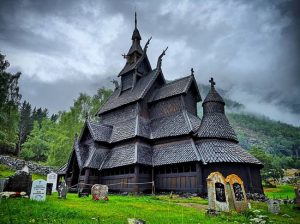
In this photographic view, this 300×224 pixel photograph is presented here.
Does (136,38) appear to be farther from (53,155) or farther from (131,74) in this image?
(53,155)

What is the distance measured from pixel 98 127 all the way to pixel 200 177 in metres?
14.1

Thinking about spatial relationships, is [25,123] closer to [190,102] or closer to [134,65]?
[134,65]

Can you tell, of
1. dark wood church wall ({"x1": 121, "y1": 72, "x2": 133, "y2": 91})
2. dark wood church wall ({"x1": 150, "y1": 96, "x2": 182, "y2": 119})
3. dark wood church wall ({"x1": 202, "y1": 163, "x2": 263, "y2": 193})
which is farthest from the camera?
dark wood church wall ({"x1": 121, "y1": 72, "x2": 133, "y2": 91})

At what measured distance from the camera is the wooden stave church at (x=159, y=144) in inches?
882

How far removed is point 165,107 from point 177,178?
912 centimetres

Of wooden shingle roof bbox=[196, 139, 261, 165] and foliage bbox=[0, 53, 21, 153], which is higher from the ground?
foliage bbox=[0, 53, 21, 153]

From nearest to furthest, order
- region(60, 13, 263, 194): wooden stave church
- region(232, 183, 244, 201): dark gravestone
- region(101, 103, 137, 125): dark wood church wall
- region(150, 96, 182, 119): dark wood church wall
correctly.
→ region(232, 183, 244, 201): dark gravestone
region(60, 13, 263, 194): wooden stave church
region(150, 96, 182, 119): dark wood church wall
region(101, 103, 137, 125): dark wood church wall

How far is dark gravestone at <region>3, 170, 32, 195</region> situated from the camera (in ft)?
45.8

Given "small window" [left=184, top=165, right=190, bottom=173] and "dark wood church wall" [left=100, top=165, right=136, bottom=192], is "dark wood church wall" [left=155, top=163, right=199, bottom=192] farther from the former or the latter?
"dark wood church wall" [left=100, top=165, right=136, bottom=192]

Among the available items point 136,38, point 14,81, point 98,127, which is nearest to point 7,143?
point 14,81

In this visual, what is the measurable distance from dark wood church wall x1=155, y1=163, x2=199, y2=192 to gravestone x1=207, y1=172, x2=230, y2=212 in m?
7.63

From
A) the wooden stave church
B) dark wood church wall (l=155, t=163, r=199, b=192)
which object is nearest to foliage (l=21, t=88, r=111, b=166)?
the wooden stave church

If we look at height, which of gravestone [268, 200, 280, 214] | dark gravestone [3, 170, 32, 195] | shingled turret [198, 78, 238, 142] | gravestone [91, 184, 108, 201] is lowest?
gravestone [268, 200, 280, 214]

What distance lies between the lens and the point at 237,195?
46.8 feet
